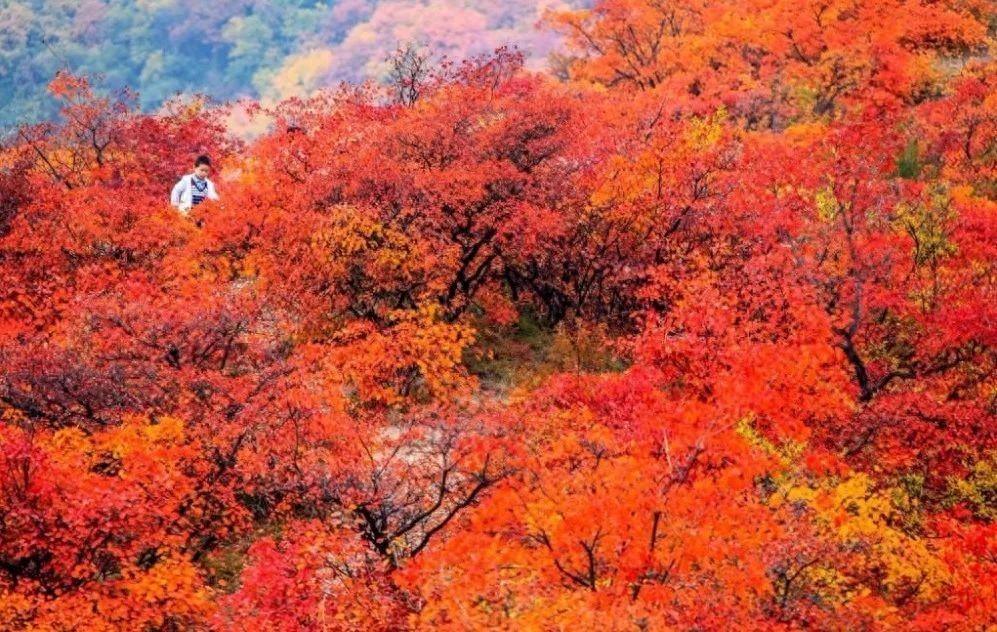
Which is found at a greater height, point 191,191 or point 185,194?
point 191,191

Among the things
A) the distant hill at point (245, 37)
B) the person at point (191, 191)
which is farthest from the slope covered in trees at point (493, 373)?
the distant hill at point (245, 37)

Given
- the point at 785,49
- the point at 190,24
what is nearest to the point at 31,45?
the point at 190,24

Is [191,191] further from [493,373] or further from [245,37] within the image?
[245,37]

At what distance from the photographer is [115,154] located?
4328cm

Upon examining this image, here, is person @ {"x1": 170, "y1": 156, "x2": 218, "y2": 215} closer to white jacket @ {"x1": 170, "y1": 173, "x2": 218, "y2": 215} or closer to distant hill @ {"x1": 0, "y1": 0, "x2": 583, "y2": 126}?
white jacket @ {"x1": 170, "y1": 173, "x2": 218, "y2": 215}

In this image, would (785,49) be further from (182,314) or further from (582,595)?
(582,595)

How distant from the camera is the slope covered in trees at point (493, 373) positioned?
811 inches

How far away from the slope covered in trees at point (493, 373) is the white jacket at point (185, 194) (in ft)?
2.08

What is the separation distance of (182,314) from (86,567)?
9194 millimetres

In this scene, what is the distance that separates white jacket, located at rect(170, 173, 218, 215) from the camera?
109 feet

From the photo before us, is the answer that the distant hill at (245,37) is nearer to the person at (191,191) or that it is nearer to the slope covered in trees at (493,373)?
the slope covered in trees at (493,373)

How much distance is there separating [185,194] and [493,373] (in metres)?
13.6

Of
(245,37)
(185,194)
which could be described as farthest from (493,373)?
(245,37)

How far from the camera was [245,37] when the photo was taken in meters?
149
